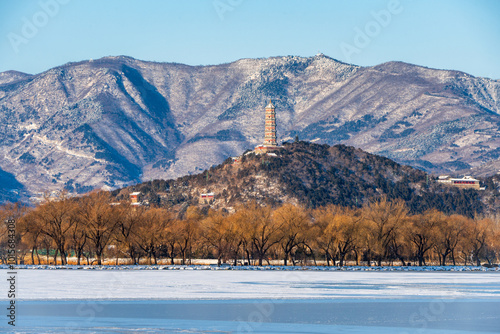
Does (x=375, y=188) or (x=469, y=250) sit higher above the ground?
(x=375, y=188)

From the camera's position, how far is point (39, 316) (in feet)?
141

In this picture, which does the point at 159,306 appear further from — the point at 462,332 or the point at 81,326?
the point at 462,332

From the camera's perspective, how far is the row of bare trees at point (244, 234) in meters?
102

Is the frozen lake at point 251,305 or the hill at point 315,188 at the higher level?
the hill at point 315,188

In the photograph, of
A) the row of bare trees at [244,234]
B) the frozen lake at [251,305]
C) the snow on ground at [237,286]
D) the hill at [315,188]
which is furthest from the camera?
Answer: the hill at [315,188]

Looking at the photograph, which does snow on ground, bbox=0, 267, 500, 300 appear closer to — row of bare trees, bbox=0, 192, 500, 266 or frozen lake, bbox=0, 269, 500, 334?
frozen lake, bbox=0, 269, 500, 334

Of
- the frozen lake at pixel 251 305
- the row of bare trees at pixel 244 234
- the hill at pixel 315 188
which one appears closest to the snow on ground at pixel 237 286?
the frozen lake at pixel 251 305

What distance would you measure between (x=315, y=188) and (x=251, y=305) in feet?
442

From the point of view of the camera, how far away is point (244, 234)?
10475 centimetres

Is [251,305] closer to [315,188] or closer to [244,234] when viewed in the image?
[244,234]

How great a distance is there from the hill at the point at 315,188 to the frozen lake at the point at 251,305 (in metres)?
107

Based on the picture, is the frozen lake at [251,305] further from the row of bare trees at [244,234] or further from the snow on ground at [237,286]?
the row of bare trees at [244,234]

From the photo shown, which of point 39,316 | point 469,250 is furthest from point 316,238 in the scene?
point 39,316

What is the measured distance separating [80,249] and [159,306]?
55.1m
